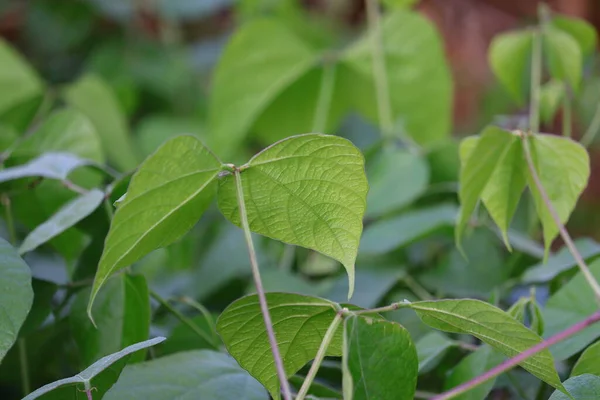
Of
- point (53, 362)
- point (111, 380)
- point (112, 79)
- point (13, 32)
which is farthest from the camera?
point (13, 32)

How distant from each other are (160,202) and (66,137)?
198 millimetres

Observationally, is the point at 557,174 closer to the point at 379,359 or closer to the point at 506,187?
the point at 506,187

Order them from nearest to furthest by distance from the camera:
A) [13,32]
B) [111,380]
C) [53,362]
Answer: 1. [111,380]
2. [53,362]
3. [13,32]

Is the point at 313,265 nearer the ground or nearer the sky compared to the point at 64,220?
nearer the ground

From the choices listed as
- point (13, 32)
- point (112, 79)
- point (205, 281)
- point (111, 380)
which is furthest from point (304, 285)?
point (13, 32)

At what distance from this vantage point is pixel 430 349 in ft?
0.97

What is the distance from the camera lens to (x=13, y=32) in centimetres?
101

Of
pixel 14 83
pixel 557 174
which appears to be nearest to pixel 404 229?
pixel 557 174

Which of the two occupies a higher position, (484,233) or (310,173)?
(310,173)

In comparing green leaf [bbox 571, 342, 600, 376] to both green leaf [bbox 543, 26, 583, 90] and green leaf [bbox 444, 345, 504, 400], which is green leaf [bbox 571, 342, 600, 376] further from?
green leaf [bbox 543, 26, 583, 90]

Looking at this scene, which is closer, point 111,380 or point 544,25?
point 111,380

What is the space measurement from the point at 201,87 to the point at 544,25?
58 cm

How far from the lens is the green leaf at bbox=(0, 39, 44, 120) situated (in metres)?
0.63

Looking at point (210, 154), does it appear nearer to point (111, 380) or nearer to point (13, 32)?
point (111, 380)
